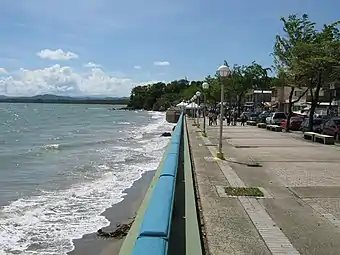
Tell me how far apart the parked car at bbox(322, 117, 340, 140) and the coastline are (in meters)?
13.6

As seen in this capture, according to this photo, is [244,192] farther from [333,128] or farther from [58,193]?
[333,128]

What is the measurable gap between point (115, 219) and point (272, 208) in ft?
15.5

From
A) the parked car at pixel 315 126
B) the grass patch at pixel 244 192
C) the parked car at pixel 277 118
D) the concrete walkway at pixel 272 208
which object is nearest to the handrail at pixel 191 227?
the concrete walkway at pixel 272 208

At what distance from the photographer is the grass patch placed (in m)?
9.20

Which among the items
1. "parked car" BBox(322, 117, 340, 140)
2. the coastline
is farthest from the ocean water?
"parked car" BBox(322, 117, 340, 140)

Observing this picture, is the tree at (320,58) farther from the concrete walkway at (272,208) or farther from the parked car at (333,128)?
the concrete walkway at (272,208)

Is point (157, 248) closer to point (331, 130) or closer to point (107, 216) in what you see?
point (107, 216)

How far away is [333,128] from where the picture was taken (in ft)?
89.4

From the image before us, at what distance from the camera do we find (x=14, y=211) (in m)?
12.5

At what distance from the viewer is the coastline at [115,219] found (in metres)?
9.30

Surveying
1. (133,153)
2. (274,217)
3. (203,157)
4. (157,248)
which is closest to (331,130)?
(133,153)

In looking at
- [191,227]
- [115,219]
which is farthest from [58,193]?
[191,227]

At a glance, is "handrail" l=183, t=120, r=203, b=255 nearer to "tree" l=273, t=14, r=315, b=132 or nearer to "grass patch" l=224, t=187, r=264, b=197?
"grass patch" l=224, t=187, r=264, b=197

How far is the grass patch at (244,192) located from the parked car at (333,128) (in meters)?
18.3
